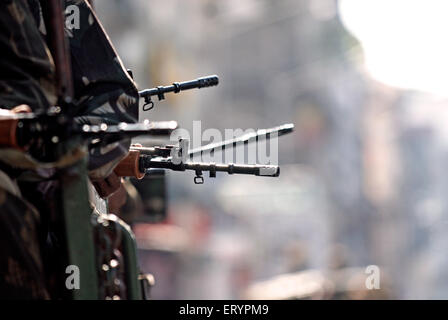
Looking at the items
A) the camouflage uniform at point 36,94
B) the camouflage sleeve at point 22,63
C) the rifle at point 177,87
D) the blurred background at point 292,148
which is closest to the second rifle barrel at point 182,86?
the rifle at point 177,87

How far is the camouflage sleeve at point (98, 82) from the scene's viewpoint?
3.66 m

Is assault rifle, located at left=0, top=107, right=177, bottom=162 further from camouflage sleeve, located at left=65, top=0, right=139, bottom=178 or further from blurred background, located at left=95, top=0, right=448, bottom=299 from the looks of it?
blurred background, located at left=95, top=0, right=448, bottom=299

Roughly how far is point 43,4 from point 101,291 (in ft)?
4.49

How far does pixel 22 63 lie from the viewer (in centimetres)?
348

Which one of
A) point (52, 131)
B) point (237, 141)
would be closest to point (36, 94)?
point (52, 131)

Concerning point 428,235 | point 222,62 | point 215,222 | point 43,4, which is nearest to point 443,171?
point 428,235

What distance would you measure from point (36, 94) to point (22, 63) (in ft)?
Answer: 0.48

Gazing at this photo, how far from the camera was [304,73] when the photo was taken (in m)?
38.2

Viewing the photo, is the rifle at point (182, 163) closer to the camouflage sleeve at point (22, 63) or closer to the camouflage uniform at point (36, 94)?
the camouflage uniform at point (36, 94)

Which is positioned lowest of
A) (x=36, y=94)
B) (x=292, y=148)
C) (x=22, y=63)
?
(x=36, y=94)

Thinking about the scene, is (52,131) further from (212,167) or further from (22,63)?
(212,167)

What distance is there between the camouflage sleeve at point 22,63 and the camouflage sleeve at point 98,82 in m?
0.22
